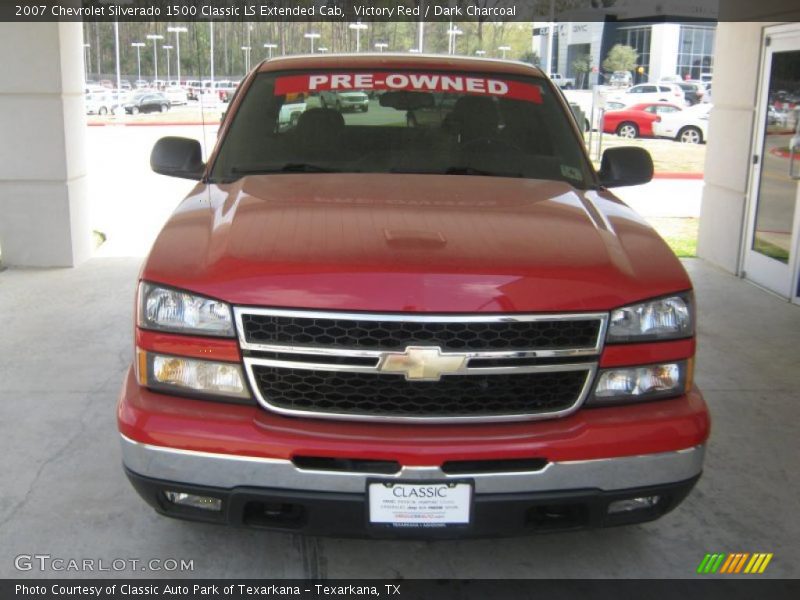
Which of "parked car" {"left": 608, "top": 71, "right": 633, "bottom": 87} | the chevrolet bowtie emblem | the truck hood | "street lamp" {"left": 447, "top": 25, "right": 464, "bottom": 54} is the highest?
"street lamp" {"left": 447, "top": 25, "right": 464, "bottom": 54}

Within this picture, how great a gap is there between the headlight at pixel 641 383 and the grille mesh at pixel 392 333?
234mm

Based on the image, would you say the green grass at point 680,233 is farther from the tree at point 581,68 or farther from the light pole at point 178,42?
the tree at point 581,68

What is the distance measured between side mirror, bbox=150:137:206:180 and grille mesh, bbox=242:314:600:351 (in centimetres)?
176

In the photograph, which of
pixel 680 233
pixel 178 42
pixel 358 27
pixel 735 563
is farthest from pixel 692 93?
pixel 735 563

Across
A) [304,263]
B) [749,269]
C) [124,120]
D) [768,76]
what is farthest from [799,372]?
[124,120]

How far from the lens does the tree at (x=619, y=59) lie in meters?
50.5

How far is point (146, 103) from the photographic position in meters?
40.6

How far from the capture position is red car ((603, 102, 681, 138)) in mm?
29266

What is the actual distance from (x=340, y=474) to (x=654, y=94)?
3780cm

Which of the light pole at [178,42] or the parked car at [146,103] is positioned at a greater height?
the light pole at [178,42]

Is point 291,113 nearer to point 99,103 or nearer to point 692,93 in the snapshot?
point 692,93

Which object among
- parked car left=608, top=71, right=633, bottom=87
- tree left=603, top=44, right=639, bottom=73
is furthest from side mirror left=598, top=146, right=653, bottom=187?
tree left=603, top=44, right=639, bottom=73

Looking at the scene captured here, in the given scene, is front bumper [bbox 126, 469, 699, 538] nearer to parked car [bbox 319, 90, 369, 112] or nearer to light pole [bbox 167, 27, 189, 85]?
parked car [bbox 319, 90, 369, 112]

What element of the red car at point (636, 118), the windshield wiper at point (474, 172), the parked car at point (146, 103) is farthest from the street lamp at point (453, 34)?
the windshield wiper at point (474, 172)
